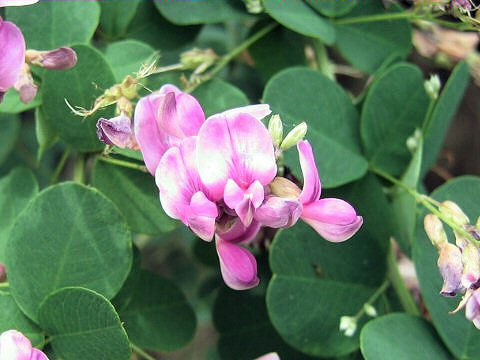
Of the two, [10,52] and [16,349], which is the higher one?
[10,52]

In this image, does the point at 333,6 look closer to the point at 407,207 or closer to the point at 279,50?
the point at 279,50

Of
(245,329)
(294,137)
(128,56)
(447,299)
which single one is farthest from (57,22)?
(447,299)

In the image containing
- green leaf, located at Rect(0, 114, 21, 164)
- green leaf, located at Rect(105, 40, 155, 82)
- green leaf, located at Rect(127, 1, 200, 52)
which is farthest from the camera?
green leaf, located at Rect(0, 114, 21, 164)

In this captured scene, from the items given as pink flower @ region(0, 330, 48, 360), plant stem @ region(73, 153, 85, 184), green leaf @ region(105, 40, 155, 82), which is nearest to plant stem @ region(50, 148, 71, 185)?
plant stem @ region(73, 153, 85, 184)

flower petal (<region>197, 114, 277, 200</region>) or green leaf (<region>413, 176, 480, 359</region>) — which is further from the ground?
flower petal (<region>197, 114, 277, 200</region>)

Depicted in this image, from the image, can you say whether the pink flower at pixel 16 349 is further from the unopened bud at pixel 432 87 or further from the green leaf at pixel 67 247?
the unopened bud at pixel 432 87

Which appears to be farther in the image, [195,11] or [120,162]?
[195,11]

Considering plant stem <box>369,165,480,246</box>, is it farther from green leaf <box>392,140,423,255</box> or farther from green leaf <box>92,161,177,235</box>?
green leaf <box>92,161,177,235</box>
